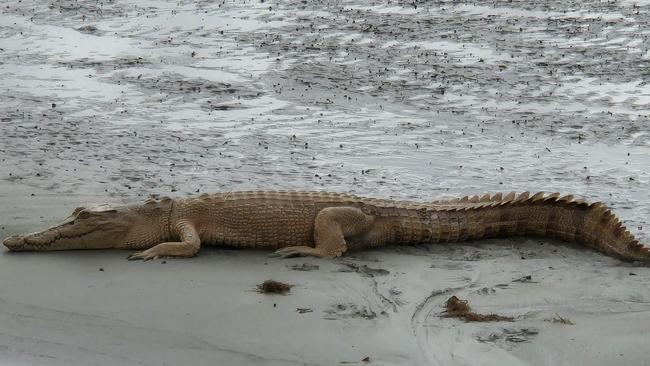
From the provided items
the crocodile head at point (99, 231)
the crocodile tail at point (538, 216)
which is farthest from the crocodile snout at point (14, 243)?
the crocodile tail at point (538, 216)

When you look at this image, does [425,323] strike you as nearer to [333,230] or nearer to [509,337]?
[509,337]

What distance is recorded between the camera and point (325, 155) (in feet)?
29.2

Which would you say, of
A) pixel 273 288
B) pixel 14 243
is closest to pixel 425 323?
pixel 273 288

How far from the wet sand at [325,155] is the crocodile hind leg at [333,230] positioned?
0.13m

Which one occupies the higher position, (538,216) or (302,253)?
(538,216)

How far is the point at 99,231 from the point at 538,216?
3.26 meters

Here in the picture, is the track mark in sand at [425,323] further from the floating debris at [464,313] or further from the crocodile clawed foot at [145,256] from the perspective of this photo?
the crocodile clawed foot at [145,256]

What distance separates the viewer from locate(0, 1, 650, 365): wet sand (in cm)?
504

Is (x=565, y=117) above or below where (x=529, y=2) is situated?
below

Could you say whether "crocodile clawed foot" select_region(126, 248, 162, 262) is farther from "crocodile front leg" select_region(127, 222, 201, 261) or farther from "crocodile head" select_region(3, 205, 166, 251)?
"crocodile head" select_region(3, 205, 166, 251)

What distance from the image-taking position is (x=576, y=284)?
232 inches

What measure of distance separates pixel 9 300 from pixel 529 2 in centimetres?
1365

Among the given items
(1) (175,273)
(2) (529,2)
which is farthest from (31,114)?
(2) (529,2)

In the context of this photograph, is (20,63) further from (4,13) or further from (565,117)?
(565,117)
